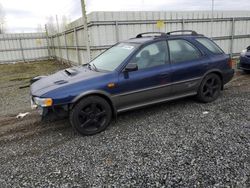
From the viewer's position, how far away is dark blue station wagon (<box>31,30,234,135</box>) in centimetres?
349

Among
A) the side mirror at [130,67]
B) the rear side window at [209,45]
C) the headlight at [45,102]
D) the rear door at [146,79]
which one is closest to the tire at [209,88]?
the rear side window at [209,45]

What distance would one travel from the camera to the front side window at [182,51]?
14.1 ft

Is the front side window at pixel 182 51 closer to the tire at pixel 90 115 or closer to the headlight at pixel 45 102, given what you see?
the tire at pixel 90 115

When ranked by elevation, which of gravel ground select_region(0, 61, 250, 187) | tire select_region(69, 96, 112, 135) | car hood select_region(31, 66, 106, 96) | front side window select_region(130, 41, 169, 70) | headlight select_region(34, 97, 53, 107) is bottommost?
gravel ground select_region(0, 61, 250, 187)

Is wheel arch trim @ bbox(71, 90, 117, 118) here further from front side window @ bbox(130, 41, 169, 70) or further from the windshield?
front side window @ bbox(130, 41, 169, 70)

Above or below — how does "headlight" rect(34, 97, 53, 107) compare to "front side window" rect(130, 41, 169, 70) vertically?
below

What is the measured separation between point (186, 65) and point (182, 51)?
12.8 inches

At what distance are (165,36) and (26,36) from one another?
1667cm

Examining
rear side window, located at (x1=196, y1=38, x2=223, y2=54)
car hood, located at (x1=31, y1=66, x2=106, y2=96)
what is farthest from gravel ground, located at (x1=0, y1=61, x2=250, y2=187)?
rear side window, located at (x1=196, y1=38, x2=223, y2=54)

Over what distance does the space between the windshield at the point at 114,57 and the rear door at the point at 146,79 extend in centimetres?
21

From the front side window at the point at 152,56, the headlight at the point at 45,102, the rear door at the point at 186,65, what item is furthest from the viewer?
the rear door at the point at 186,65

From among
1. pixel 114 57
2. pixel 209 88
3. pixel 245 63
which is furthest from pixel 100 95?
pixel 245 63

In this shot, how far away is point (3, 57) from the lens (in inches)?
681

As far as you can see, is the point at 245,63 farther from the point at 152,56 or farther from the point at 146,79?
the point at 146,79
